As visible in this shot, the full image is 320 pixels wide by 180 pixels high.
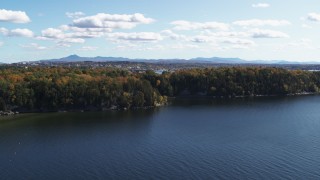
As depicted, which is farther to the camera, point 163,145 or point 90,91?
point 90,91

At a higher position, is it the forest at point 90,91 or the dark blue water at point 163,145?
the forest at point 90,91

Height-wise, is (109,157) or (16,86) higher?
(16,86)

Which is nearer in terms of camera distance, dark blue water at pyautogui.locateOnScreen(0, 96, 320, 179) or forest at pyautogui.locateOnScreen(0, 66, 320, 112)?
dark blue water at pyautogui.locateOnScreen(0, 96, 320, 179)

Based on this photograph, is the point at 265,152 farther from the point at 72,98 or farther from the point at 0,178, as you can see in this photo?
the point at 72,98

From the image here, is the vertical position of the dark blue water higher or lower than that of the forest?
lower

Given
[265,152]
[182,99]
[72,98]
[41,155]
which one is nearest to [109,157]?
[41,155]

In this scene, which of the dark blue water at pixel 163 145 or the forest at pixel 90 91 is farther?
the forest at pixel 90 91

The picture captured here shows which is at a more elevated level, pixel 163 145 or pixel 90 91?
pixel 90 91

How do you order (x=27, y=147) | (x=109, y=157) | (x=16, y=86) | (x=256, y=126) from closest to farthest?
(x=109, y=157)
(x=27, y=147)
(x=256, y=126)
(x=16, y=86)
